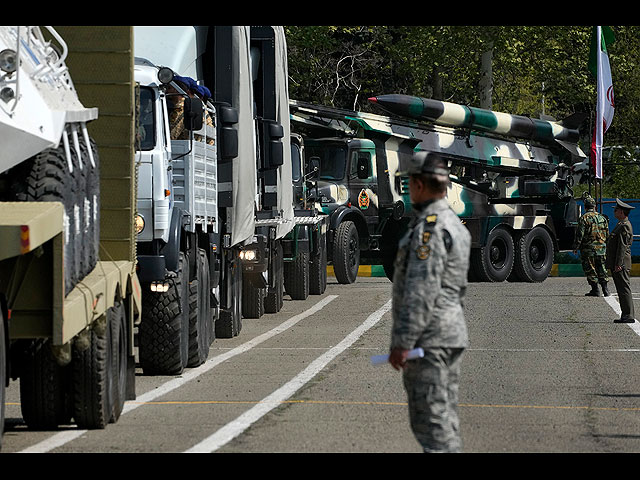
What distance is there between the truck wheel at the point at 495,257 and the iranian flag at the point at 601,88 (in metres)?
2.82

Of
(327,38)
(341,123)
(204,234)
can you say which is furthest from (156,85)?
(327,38)

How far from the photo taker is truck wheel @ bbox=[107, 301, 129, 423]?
411 inches

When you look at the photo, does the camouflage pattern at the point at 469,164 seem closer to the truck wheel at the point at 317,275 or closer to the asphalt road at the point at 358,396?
the truck wheel at the point at 317,275

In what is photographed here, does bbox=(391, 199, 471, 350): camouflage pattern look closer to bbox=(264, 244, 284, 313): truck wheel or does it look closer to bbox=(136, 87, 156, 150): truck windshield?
bbox=(136, 87, 156, 150): truck windshield

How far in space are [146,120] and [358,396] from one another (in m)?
3.39

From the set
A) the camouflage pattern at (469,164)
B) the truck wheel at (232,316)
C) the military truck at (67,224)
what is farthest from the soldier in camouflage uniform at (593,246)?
the military truck at (67,224)

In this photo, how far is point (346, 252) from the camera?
95.9ft

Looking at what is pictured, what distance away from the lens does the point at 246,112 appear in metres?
17.6

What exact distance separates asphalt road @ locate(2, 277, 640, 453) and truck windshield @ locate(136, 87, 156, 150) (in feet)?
7.06

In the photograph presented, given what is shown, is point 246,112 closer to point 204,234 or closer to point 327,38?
point 204,234

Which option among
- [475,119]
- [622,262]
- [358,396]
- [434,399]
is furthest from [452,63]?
[434,399]

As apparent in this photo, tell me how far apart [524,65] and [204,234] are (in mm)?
35559

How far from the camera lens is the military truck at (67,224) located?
841 cm

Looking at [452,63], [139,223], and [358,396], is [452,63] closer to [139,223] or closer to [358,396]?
[139,223]
